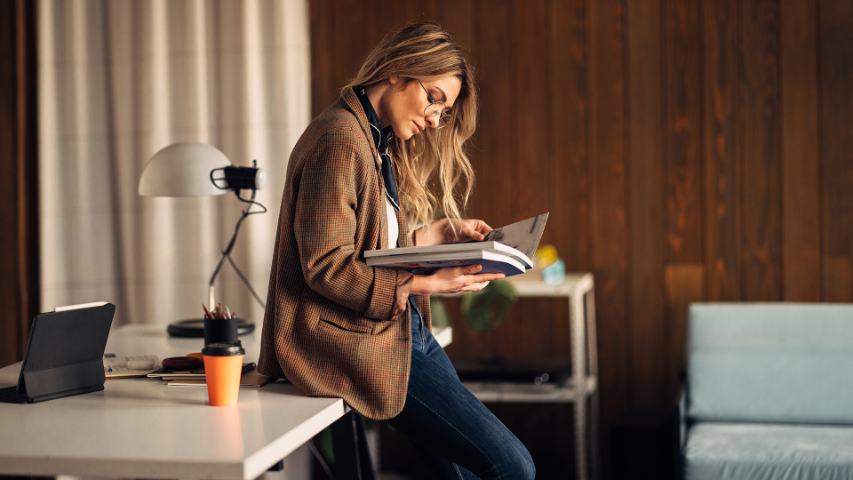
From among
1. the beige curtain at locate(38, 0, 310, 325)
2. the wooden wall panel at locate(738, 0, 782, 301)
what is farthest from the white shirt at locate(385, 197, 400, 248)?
the wooden wall panel at locate(738, 0, 782, 301)

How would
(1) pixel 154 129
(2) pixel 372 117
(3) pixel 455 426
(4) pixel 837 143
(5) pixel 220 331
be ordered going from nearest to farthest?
(3) pixel 455 426, (2) pixel 372 117, (5) pixel 220 331, (4) pixel 837 143, (1) pixel 154 129

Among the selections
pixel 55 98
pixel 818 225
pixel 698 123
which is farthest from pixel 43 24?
pixel 818 225

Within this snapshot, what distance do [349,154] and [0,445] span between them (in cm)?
71

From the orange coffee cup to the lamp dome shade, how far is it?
925mm

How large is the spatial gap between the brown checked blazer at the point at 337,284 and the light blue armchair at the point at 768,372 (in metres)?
1.34

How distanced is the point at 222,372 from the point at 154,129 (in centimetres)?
221

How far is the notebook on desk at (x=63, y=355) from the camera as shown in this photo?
1.74m

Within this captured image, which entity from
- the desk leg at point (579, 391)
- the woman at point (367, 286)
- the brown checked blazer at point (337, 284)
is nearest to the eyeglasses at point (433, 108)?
the woman at point (367, 286)

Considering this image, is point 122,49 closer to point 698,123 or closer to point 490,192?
point 490,192

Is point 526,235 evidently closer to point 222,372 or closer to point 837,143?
point 222,372

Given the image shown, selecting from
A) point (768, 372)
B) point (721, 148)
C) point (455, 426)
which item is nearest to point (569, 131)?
point (721, 148)

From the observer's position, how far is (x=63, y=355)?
1793 millimetres

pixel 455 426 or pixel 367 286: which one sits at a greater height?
pixel 367 286

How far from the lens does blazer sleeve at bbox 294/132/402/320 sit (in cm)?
169
